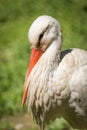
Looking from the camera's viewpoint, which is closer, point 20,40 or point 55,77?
point 55,77

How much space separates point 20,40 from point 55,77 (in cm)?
354

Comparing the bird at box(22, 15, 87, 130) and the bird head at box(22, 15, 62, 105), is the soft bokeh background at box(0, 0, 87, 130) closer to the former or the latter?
the bird at box(22, 15, 87, 130)

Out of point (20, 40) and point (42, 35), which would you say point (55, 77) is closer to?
point (42, 35)

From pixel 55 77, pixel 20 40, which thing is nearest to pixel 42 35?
pixel 55 77

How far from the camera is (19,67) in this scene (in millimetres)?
6207

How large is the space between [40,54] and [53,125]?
1563mm

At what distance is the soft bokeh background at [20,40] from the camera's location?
17.5 feet

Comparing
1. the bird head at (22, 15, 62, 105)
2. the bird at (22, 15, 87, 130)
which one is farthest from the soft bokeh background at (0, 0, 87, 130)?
the bird head at (22, 15, 62, 105)

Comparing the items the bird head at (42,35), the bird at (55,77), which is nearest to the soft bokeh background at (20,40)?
the bird at (55,77)

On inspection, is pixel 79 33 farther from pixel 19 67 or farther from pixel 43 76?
pixel 43 76

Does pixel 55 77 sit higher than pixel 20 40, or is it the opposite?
pixel 20 40

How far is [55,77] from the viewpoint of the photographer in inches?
139

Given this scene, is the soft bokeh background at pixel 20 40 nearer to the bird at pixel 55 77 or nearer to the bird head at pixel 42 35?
the bird at pixel 55 77

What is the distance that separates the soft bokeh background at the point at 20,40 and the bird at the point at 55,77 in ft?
4.30
